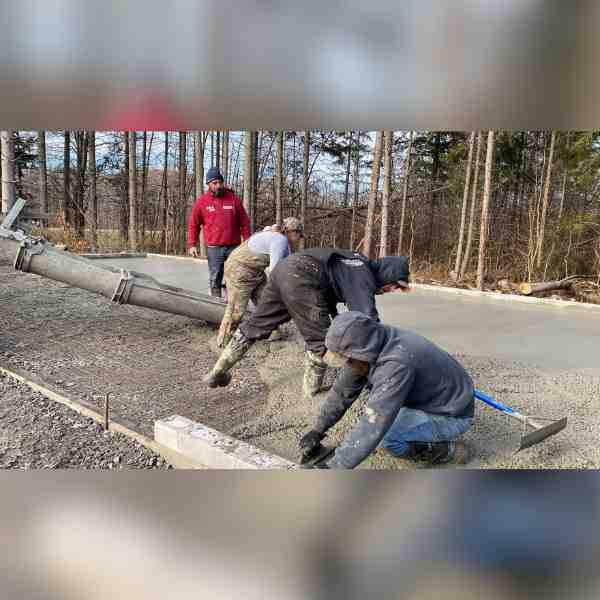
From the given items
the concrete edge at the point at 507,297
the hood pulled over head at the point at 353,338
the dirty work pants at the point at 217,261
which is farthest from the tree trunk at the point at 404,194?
the hood pulled over head at the point at 353,338

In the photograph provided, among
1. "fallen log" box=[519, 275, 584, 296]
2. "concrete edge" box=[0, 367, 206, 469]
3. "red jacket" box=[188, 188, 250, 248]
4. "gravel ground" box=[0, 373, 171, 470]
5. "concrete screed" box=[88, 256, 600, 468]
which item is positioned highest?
"red jacket" box=[188, 188, 250, 248]

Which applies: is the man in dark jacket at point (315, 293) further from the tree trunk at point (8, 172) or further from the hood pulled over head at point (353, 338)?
the tree trunk at point (8, 172)

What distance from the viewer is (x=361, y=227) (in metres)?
4.00

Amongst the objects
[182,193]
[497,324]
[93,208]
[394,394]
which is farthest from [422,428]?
[93,208]

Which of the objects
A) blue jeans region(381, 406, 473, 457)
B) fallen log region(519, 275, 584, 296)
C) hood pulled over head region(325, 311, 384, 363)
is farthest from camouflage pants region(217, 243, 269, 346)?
fallen log region(519, 275, 584, 296)

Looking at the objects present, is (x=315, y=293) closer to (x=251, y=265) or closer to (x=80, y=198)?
(x=251, y=265)

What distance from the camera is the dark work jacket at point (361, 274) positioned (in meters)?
2.62

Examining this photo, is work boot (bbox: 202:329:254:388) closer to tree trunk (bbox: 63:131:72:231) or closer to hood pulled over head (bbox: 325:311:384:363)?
hood pulled over head (bbox: 325:311:384:363)

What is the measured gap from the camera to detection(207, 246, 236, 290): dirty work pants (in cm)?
457

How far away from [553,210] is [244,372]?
15.7 ft

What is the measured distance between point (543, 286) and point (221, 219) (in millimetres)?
4502

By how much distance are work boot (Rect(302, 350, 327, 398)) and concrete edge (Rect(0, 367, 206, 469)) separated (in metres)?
1.05

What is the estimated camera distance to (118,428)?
8.35 ft

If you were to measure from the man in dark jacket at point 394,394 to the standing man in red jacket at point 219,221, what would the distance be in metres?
2.59
